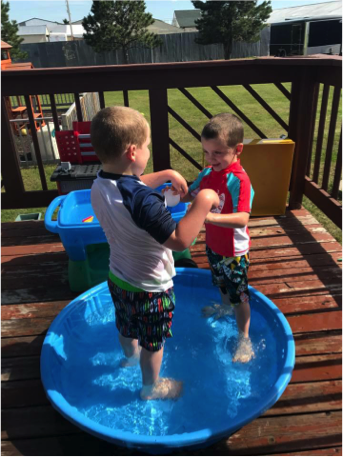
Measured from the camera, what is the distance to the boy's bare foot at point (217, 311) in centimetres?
268

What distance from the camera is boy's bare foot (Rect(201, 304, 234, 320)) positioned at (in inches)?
105

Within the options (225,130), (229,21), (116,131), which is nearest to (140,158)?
(116,131)

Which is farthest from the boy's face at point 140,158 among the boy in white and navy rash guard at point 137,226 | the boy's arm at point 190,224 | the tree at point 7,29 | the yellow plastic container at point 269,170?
the tree at point 7,29

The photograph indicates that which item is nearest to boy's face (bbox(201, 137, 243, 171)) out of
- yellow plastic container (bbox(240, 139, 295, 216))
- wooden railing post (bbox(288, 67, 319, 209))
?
yellow plastic container (bbox(240, 139, 295, 216))

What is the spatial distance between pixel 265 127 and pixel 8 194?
7999 mm

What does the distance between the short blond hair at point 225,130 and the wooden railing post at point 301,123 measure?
7.56 feet

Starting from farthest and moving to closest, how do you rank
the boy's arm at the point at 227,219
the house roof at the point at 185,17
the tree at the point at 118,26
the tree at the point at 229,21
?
the house roof at the point at 185,17
the tree at the point at 229,21
the tree at the point at 118,26
the boy's arm at the point at 227,219

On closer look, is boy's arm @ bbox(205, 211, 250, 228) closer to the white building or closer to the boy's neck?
the boy's neck

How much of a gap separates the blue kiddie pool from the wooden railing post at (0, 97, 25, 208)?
212 cm

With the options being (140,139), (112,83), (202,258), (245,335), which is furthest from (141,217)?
(112,83)

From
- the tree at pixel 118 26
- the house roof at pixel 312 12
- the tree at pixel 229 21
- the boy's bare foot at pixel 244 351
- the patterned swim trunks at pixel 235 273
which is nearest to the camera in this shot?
the patterned swim trunks at pixel 235 273

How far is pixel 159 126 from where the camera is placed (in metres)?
3.98

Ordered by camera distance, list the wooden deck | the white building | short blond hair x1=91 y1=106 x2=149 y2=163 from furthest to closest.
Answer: the white building, the wooden deck, short blond hair x1=91 y1=106 x2=149 y2=163

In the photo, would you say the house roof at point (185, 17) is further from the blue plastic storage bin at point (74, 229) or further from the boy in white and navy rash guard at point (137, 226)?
the boy in white and navy rash guard at point (137, 226)
